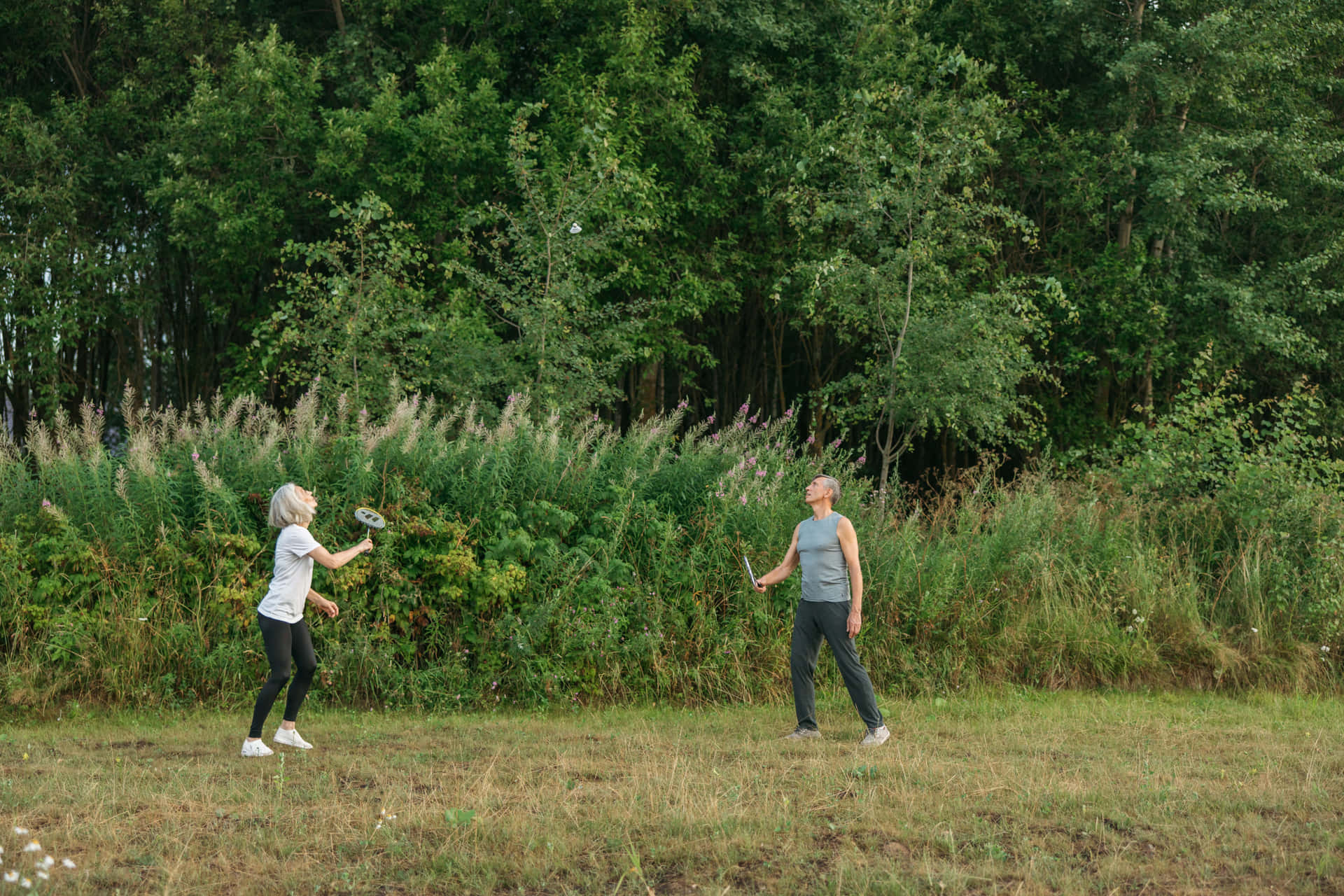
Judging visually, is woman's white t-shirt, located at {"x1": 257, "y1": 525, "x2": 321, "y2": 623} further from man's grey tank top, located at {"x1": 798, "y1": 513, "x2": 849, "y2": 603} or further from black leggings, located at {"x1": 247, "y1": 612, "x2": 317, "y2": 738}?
man's grey tank top, located at {"x1": 798, "y1": 513, "x2": 849, "y2": 603}

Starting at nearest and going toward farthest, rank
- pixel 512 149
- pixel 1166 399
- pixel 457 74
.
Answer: pixel 512 149, pixel 457 74, pixel 1166 399

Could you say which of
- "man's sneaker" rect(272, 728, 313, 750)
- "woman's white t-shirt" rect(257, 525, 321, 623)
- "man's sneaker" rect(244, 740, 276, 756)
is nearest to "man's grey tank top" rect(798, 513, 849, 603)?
"woman's white t-shirt" rect(257, 525, 321, 623)

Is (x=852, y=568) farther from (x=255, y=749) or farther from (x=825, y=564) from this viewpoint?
(x=255, y=749)

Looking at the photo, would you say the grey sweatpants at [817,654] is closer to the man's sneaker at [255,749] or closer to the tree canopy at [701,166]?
the man's sneaker at [255,749]

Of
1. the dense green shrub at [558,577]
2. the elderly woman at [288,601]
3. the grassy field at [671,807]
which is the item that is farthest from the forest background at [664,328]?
the elderly woman at [288,601]

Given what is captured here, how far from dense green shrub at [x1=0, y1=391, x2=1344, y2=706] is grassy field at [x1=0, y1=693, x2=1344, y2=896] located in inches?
28.6

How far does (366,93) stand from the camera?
21609mm

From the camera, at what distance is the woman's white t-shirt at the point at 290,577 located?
7.81 meters

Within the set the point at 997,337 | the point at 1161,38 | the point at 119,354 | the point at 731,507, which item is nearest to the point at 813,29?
the point at 1161,38

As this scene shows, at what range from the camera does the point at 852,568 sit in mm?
8148

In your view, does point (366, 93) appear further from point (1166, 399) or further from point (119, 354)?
point (1166, 399)

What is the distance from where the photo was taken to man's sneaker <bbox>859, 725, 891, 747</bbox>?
823 centimetres

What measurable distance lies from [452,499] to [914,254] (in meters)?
7.55

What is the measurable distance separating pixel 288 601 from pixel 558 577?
2.89 meters
